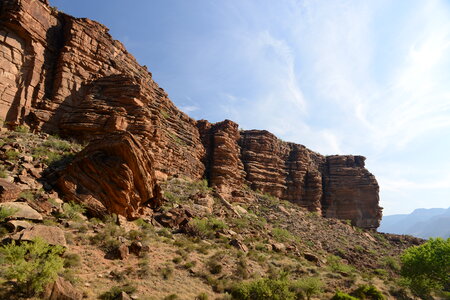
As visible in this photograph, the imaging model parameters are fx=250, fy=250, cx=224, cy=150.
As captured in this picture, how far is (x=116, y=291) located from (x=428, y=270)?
24657mm

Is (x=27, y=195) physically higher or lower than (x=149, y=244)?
higher

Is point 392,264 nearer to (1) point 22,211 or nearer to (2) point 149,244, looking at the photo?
(2) point 149,244

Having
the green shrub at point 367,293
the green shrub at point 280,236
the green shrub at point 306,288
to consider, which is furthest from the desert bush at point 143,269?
the green shrub at point 280,236

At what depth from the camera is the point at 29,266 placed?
7.86 metres

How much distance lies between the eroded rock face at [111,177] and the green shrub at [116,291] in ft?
21.8

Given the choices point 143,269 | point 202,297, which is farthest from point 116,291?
point 202,297

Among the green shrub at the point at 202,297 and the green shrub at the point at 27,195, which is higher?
the green shrub at the point at 27,195

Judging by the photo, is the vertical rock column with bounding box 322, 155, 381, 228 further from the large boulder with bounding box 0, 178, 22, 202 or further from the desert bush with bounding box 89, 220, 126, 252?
the large boulder with bounding box 0, 178, 22, 202

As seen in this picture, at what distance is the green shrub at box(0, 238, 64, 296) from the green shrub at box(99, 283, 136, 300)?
1916mm

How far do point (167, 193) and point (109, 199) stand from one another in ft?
28.9

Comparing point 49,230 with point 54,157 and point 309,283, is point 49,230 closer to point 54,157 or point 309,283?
point 54,157

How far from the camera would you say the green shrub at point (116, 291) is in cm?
905

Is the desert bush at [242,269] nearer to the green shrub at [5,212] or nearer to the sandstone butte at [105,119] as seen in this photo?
the sandstone butte at [105,119]

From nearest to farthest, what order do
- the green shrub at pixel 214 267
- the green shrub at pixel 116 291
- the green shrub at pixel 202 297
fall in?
the green shrub at pixel 116 291 → the green shrub at pixel 202 297 → the green shrub at pixel 214 267
